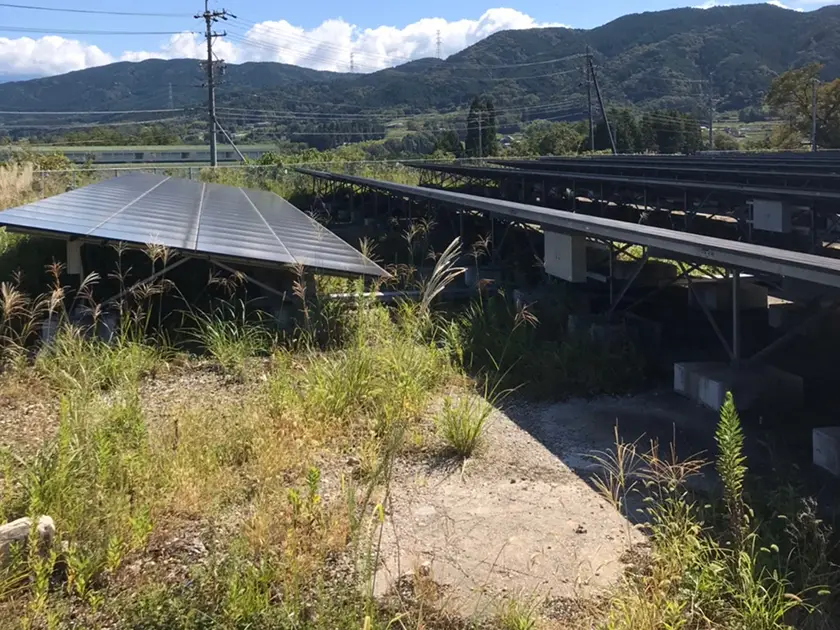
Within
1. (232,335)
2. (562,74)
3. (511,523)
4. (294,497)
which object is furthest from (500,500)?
(562,74)

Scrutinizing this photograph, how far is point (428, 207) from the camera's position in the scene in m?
18.0

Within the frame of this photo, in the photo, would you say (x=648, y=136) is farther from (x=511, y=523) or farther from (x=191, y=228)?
(x=511, y=523)

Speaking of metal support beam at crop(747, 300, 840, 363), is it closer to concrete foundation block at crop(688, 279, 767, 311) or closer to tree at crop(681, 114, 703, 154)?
concrete foundation block at crop(688, 279, 767, 311)

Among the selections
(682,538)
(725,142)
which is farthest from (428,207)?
(725,142)

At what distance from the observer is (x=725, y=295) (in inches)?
453

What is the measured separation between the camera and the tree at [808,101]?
4291cm

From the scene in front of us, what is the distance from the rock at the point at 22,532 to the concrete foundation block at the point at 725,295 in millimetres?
9716

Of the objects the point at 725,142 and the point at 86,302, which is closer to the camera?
the point at 86,302

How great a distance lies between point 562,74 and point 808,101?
11012cm

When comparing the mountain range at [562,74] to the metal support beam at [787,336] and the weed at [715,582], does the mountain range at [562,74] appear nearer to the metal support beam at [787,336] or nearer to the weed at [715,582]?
the metal support beam at [787,336]

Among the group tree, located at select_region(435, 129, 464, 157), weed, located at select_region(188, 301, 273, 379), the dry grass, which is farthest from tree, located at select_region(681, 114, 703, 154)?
weed, located at select_region(188, 301, 273, 379)

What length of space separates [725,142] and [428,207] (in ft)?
179

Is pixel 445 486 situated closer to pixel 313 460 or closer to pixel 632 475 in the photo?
pixel 313 460

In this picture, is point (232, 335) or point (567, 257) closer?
point (232, 335)
